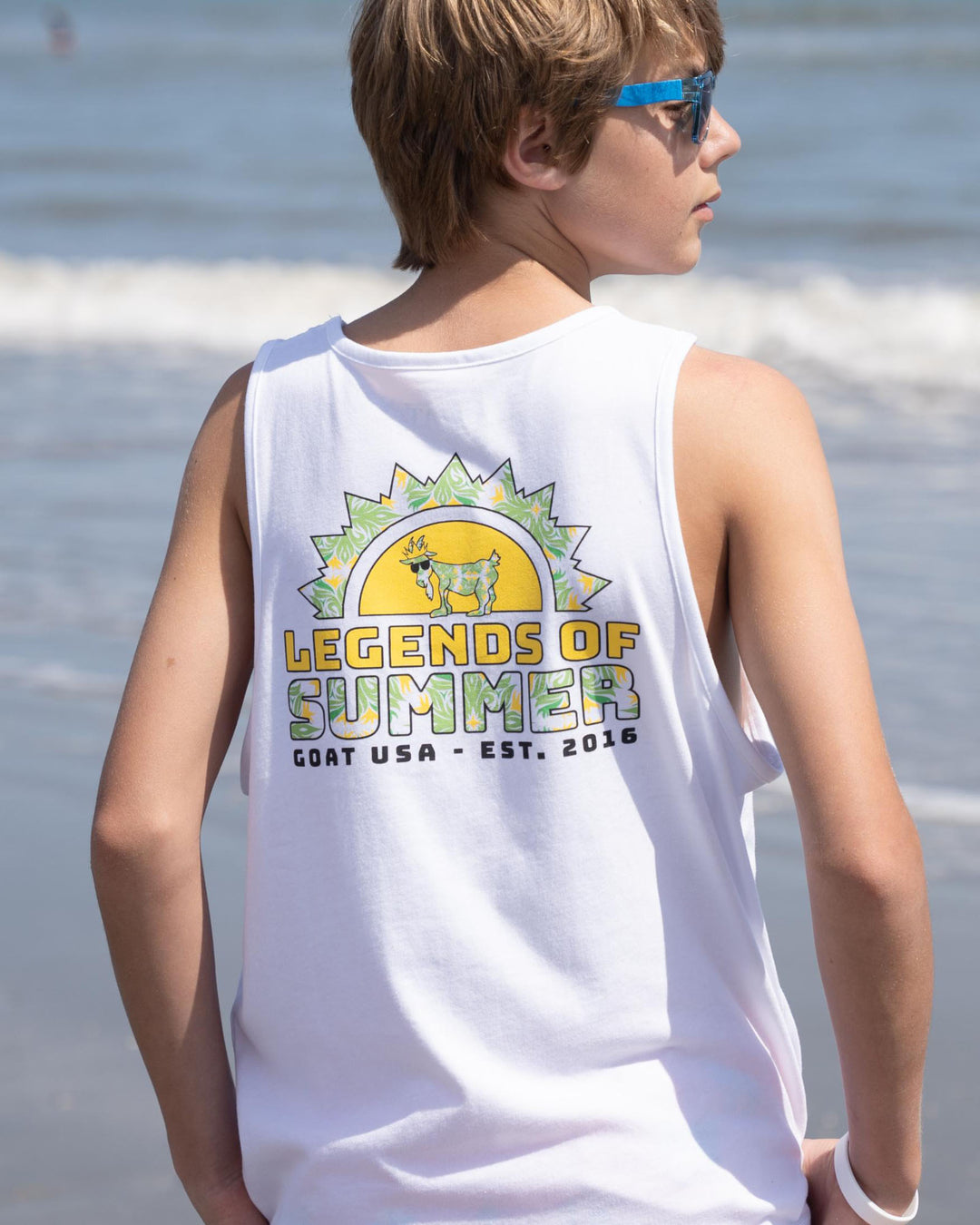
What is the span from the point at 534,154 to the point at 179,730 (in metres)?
0.54

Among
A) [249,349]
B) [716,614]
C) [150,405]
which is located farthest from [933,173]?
[716,614]

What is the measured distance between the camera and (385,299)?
422 inches

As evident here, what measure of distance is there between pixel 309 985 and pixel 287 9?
34.1 m

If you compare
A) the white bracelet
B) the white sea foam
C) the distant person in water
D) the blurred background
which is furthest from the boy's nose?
the distant person in water

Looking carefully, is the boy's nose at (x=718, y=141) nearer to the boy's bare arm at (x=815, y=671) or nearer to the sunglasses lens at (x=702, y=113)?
the sunglasses lens at (x=702, y=113)

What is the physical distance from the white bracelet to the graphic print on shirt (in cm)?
39

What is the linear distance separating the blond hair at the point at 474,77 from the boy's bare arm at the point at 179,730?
0.21m

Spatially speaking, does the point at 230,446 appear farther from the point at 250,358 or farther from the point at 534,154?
the point at 250,358

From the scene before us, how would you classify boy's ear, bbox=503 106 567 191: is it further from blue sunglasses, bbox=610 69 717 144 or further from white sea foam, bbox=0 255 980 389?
white sea foam, bbox=0 255 980 389

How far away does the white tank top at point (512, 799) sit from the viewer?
1.21 m

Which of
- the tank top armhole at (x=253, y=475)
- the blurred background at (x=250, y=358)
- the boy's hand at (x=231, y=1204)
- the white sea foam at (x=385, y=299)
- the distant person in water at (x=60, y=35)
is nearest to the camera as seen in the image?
the tank top armhole at (x=253, y=475)

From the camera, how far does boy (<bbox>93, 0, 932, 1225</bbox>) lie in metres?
1.20

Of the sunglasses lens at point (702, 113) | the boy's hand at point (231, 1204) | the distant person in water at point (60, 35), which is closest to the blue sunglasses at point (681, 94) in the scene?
the sunglasses lens at point (702, 113)

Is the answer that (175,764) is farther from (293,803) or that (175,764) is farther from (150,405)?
(150,405)
